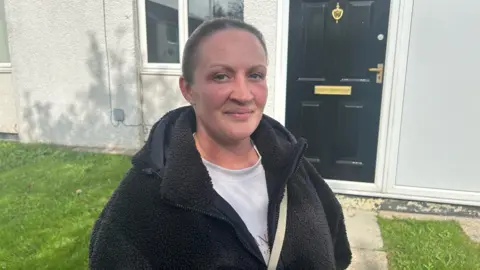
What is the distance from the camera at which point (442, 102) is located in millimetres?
3652

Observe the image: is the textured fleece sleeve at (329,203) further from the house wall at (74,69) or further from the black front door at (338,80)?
the house wall at (74,69)

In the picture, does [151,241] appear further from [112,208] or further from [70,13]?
[70,13]

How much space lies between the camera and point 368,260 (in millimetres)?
3020

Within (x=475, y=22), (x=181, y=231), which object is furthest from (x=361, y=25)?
(x=181, y=231)

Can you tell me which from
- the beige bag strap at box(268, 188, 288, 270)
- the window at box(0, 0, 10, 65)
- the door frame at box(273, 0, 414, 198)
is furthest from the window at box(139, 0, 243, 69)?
the beige bag strap at box(268, 188, 288, 270)

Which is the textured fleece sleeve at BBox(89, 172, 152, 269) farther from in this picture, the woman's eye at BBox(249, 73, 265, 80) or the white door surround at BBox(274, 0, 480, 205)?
the white door surround at BBox(274, 0, 480, 205)

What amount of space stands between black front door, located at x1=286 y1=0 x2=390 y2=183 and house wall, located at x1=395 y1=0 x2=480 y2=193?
313 millimetres

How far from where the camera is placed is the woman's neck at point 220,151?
135 cm

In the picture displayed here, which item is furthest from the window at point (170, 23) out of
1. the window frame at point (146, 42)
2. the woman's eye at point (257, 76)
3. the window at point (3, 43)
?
the woman's eye at point (257, 76)

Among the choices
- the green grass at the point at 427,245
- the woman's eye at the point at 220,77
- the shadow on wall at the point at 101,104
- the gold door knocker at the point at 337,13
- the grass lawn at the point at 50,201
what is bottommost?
the green grass at the point at 427,245

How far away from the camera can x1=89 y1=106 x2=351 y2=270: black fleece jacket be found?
1115 millimetres

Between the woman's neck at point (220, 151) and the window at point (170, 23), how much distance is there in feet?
13.3

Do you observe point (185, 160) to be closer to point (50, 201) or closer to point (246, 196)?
point (246, 196)

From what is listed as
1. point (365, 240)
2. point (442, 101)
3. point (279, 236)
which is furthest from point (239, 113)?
point (442, 101)
